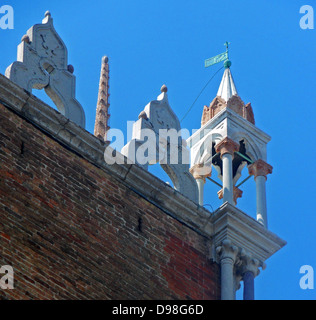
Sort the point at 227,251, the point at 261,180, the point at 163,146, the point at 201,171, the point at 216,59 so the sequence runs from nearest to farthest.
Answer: the point at 227,251 < the point at 163,146 < the point at 261,180 < the point at 201,171 < the point at 216,59

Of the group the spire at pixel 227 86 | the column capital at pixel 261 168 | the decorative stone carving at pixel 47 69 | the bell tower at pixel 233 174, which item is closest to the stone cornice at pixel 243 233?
the bell tower at pixel 233 174

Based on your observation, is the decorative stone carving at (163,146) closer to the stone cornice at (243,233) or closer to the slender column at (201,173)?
the stone cornice at (243,233)

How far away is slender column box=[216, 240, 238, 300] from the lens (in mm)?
29594

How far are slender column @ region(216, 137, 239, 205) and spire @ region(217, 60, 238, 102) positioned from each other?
4.17ft

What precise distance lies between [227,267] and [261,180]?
3.00m

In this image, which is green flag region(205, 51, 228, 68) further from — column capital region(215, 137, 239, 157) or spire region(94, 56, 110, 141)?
column capital region(215, 137, 239, 157)

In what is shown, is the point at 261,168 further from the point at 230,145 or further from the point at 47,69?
the point at 47,69

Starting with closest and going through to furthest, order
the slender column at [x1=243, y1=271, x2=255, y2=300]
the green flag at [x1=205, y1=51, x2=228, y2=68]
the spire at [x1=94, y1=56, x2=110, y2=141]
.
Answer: the slender column at [x1=243, y1=271, x2=255, y2=300]
the spire at [x1=94, y1=56, x2=110, y2=141]
the green flag at [x1=205, y1=51, x2=228, y2=68]

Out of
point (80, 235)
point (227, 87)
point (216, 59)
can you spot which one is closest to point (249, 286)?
point (80, 235)

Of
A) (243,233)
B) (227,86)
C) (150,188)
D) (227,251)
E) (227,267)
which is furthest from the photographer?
(227,86)

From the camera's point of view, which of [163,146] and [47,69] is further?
[163,146]

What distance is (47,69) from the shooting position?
30.5 m

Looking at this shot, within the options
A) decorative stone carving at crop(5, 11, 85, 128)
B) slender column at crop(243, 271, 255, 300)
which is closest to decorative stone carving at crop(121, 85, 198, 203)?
decorative stone carving at crop(5, 11, 85, 128)
